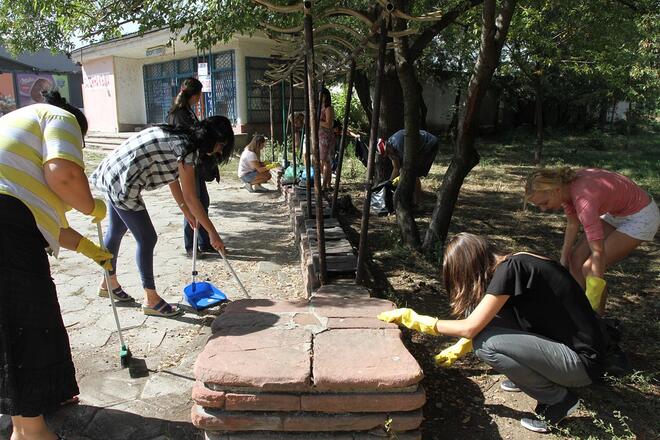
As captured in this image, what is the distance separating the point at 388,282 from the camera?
4.27 metres

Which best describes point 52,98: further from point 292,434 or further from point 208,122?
point 292,434

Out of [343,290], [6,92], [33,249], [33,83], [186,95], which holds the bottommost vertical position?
[343,290]

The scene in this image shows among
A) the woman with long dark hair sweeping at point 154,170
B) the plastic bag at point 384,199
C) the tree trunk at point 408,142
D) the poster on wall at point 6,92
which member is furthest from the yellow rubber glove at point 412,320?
the poster on wall at point 6,92

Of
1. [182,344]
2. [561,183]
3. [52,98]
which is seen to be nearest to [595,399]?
[561,183]

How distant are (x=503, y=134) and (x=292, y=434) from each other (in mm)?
19527

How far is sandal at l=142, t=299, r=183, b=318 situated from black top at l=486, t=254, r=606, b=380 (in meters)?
2.28

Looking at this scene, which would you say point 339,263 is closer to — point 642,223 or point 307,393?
point 307,393

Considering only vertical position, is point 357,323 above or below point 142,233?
below

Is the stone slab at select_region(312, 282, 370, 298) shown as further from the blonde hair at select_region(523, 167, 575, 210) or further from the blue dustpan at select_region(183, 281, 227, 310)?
the blonde hair at select_region(523, 167, 575, 210)

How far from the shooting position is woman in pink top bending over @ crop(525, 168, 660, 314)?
115 inches

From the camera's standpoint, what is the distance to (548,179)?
295 cm

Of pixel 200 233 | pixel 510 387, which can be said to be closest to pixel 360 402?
pixel 510 387

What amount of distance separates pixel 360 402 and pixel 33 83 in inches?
1177

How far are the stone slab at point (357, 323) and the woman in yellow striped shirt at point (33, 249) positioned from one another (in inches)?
47.7
